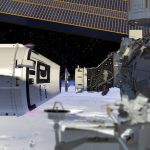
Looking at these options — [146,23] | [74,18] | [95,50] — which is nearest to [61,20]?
[74,18]

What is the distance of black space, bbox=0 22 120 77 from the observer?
33.2 metres

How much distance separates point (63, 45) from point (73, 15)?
4.45 meters

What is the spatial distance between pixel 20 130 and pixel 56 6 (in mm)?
21140

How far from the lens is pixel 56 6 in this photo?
3127cm

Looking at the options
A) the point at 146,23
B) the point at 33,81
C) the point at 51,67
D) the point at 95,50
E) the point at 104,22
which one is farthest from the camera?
the point at 95,50

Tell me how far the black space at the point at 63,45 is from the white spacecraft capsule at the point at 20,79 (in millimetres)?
22348

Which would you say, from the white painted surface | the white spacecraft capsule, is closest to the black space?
the white painted surface

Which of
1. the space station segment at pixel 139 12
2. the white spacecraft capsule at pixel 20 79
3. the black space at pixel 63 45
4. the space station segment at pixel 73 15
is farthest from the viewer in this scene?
the black space at pixel 63 45

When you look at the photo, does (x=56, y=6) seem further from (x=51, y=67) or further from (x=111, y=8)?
(x=51, y=67)

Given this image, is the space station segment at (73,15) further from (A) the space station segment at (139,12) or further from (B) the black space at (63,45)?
(A) the space station segment at (139,12)

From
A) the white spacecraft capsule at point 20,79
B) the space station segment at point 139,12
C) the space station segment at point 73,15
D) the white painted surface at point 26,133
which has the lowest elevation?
the white painted surface at point 26,133

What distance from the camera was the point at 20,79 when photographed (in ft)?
32.7

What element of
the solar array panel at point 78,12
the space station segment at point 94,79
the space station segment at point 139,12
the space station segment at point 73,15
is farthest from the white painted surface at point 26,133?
the solar array panel at point 78,12

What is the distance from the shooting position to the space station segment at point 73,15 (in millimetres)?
28516
